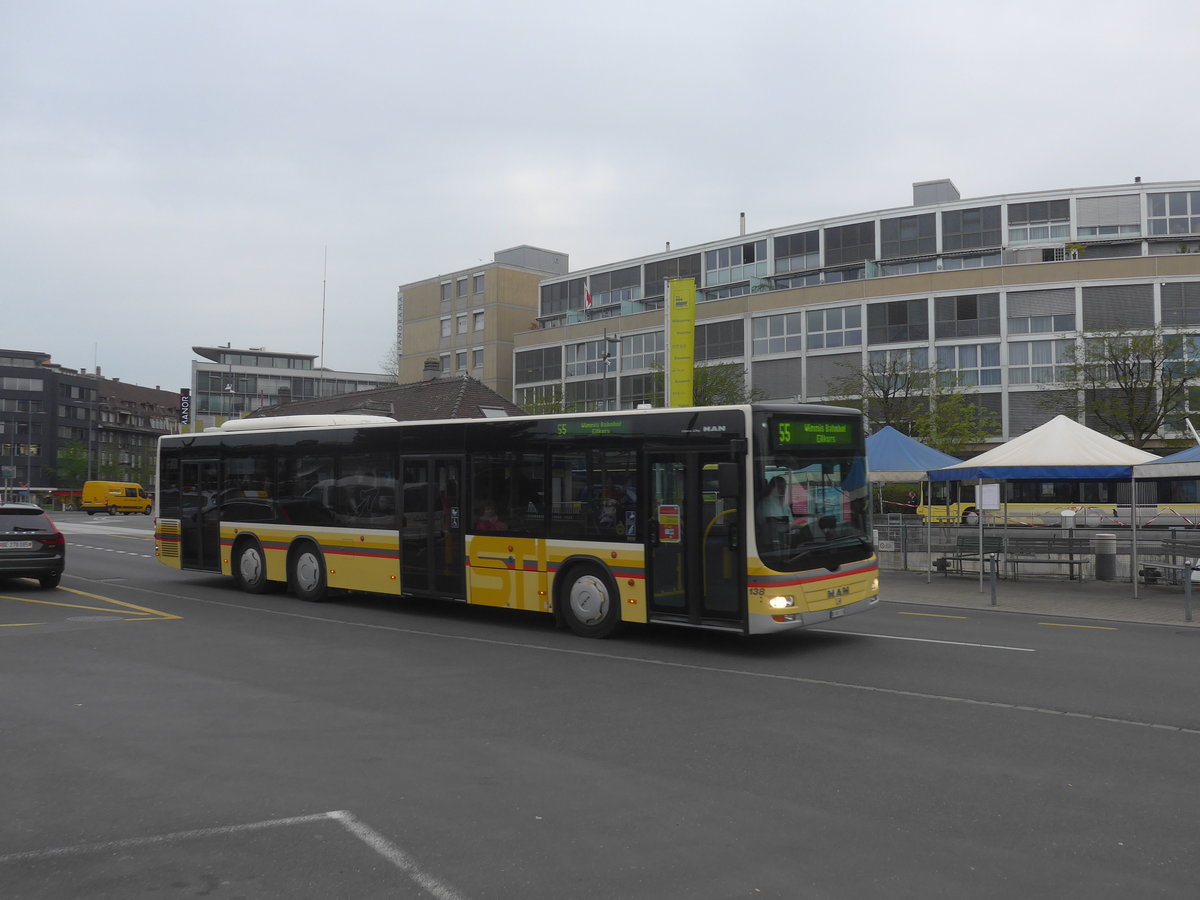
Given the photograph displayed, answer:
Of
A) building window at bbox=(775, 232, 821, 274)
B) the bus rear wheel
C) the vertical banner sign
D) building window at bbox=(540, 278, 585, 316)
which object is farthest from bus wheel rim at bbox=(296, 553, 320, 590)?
building window at bbox=(540, 278, 585, 316)

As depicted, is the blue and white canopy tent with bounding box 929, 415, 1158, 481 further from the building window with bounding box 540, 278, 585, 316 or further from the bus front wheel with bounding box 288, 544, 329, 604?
the building window with bounding box 540, 278, 585, 316

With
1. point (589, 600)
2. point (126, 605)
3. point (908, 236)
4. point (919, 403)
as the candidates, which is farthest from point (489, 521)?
point (908, 236)

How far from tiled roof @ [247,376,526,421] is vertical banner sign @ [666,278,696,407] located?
10.1 meters

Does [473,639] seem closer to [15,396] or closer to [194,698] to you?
[194,698]

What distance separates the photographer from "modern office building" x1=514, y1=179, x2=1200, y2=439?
53219mm

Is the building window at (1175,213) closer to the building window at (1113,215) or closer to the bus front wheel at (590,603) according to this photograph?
the building window at (1113,215)

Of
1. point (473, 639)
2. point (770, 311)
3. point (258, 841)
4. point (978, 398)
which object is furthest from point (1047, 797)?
point (770, 311)

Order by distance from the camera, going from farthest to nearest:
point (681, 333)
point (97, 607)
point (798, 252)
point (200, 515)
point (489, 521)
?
point (798, 252), point (681, 333), point (200, 515), point (97, 607), point (489, 521)

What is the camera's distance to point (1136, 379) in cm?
4153

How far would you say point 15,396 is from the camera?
11619 centimetres

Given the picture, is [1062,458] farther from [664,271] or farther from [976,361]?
[664,271]

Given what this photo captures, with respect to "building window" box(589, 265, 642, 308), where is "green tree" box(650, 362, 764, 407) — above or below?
below

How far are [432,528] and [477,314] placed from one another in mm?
70208

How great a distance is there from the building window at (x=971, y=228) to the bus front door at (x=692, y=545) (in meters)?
53.6
